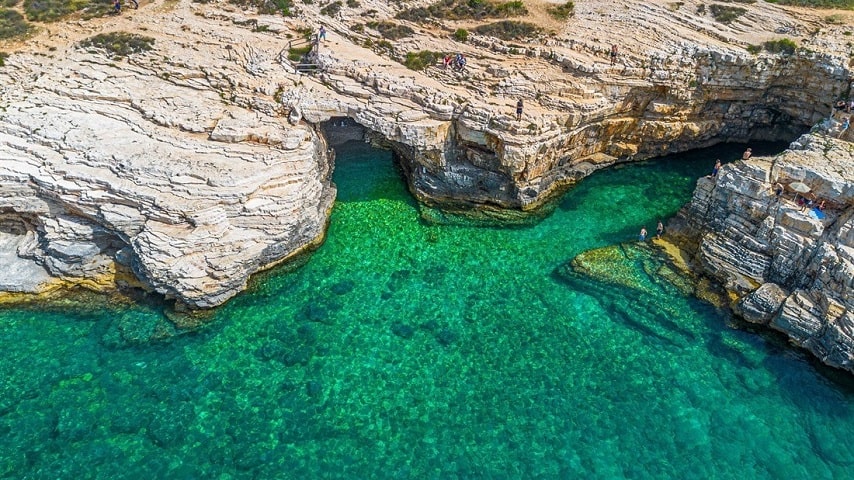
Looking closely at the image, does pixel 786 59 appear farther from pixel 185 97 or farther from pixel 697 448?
pixel 185 97

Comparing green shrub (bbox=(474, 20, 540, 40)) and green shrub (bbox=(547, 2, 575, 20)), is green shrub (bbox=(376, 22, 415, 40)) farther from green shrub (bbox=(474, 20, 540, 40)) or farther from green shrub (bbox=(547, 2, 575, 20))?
green shrub (bbox=(547, 2, 575, 20))

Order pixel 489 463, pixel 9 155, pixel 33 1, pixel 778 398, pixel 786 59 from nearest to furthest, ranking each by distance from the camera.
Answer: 1. pixel 489 463
2. pixel 778 398
3. pixel 9 155
4. pixel 786 59
5. pixel 33 1

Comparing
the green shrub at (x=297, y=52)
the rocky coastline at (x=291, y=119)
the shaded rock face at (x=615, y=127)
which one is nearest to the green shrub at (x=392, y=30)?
the rocky coastline at (x=291, y=119)

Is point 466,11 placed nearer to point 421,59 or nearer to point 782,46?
point 421,59

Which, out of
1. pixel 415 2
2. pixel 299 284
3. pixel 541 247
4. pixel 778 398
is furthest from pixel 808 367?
pixel 415 2

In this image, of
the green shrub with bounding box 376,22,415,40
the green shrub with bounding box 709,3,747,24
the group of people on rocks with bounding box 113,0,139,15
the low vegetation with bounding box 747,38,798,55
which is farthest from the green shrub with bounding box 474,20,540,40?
the group of people on rocks with bounding box 113,0,139,15
